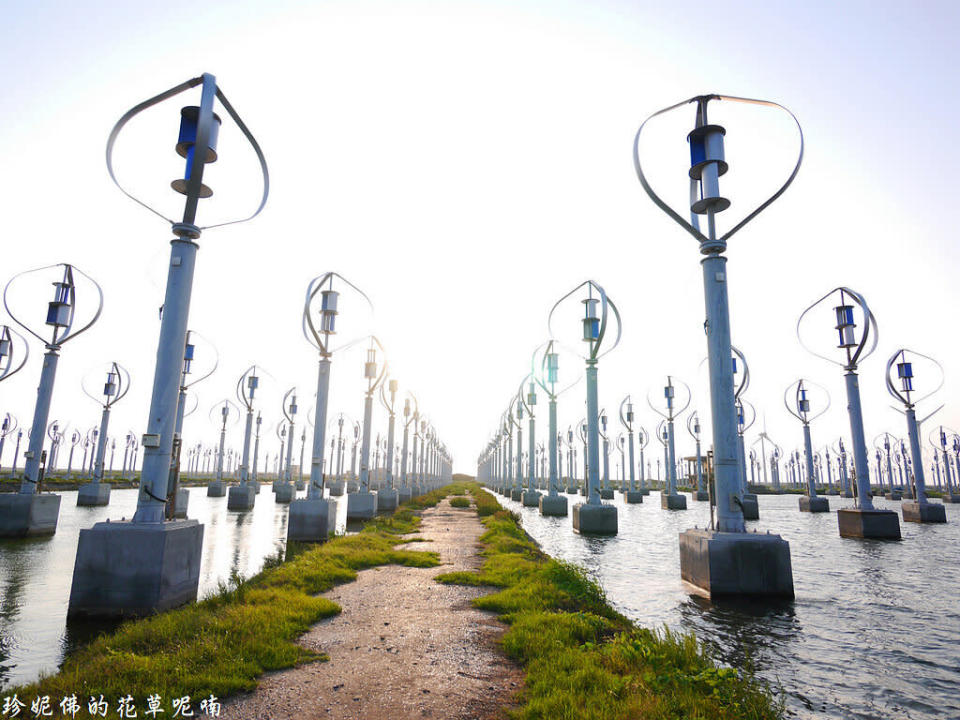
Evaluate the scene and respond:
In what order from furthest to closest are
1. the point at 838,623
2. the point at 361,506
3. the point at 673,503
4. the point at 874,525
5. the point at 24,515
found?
the point at 673,503 < the point at 361,506 < the point at 874,525 < the point at 24,515 < the point at 838,623

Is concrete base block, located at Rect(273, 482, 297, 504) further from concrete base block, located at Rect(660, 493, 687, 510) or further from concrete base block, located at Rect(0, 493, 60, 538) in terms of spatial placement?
concrete base block, located at Rect(660, 493, 687, 510)

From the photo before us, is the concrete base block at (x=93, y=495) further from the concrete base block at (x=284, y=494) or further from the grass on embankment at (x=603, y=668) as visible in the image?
the grass on embankment at (x=603, y=668)

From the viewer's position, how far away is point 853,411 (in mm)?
19656

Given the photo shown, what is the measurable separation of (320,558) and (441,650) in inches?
241

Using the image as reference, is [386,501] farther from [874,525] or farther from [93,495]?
[874,525]

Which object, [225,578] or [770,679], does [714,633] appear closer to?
[770,679]

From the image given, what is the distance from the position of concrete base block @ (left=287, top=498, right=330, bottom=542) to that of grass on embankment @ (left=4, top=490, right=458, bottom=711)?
6960 mm

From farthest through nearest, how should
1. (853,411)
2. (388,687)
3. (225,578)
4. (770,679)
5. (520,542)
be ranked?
(853,411), (520,542), (225,578), (770,679), (388,687)

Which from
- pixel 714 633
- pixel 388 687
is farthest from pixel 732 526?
pixel 388 687

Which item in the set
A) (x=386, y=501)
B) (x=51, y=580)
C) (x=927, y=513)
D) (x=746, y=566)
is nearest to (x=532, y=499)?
(x=386, y=501)

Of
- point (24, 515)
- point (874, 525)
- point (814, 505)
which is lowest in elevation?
point (814, 505)

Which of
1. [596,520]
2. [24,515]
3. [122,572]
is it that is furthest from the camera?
[596,520]

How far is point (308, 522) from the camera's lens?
16.1 m

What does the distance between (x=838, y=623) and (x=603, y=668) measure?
5568mm
